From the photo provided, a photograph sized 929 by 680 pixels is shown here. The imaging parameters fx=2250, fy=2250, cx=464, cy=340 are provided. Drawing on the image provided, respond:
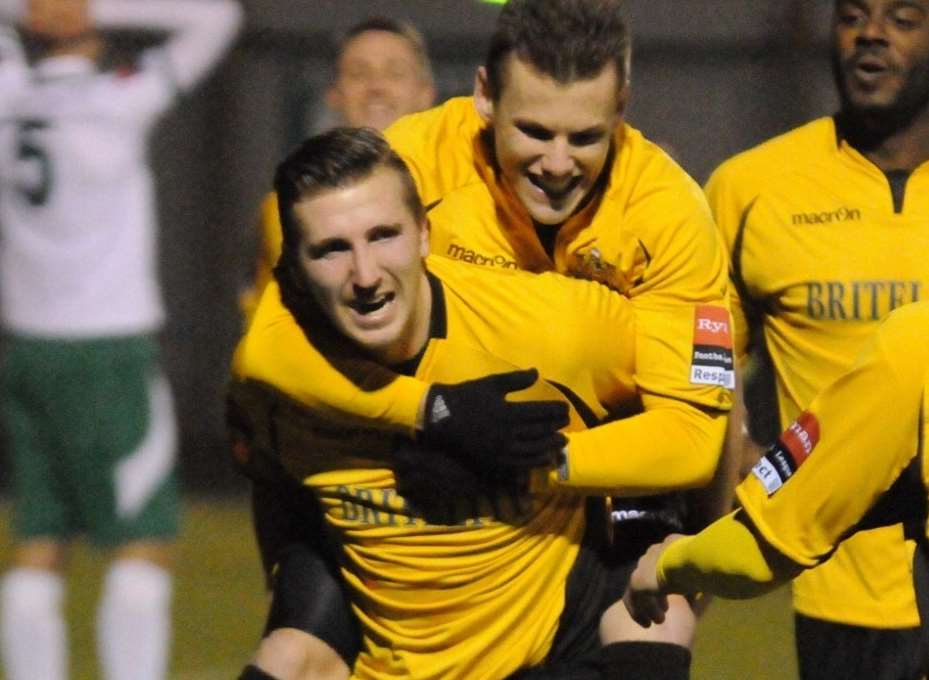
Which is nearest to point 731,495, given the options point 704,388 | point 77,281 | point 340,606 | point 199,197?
point 704,388

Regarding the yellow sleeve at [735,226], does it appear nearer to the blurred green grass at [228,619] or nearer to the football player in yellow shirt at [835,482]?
the football player in yellow shirt at [835,482]

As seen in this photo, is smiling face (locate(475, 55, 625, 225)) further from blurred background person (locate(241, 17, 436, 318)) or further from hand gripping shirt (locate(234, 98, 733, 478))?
blurred background person (locate(241, 17, 436, 318))

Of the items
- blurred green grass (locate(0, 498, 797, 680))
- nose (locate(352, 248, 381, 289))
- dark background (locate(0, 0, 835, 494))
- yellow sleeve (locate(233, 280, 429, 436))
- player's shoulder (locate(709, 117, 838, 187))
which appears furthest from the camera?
dark background (locate(0, 0, 835, 494))

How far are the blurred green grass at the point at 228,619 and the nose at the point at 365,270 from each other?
3443mm

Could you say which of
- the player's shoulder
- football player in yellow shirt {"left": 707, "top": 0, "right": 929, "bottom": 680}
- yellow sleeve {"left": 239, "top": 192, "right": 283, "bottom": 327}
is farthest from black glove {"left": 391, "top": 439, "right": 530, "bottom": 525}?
the player's shoulder

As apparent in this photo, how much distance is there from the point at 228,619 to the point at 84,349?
66.7 inches

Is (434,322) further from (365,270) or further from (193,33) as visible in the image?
(193,33)

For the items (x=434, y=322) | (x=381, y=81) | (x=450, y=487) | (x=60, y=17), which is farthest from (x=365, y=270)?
(x=60, y=17)

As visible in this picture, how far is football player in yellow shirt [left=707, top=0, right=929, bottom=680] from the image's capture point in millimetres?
4590

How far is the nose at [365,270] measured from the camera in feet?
11.7

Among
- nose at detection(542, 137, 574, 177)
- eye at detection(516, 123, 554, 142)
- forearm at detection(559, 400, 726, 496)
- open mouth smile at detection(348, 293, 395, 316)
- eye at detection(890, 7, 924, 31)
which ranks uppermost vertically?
eye at detection(516, 123, 554, 142)

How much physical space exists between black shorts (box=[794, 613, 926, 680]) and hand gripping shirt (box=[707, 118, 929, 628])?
0.09 ft

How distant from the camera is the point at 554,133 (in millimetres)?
3764

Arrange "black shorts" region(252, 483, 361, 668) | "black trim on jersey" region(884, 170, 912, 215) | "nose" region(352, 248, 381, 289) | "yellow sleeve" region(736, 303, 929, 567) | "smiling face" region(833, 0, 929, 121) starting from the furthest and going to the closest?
1. "black trim on jersey" region(884, 170, 912, 215)
2. "smiling face" region(833, 0, 929, 121)
3. "black shorts" region(252, 483, 361, 668)
4. "nose" region(352, 248, 381, 289)
5. "yellow sleeve" region(736, 303, 929, 567)
